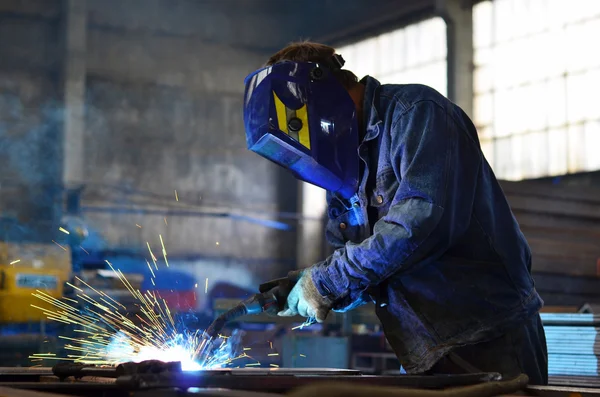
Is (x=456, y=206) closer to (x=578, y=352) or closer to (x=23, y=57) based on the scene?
(x=578, y=352)

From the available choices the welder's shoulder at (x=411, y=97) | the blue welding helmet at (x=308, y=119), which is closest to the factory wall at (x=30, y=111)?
the blue welding helmet at (x=308, y=119)

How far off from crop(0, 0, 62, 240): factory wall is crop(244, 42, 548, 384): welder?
371 inches

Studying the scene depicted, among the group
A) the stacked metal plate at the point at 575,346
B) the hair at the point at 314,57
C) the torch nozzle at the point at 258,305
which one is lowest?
the stacked metal plate at the point at 575,346

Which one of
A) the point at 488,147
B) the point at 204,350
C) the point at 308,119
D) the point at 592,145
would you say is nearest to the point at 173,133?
the point at 488,147

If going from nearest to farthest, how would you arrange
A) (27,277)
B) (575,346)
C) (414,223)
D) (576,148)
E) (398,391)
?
1. (398,391)
2. (414,223)
3. (575,346)
4. (27,277)
5. (576,148)

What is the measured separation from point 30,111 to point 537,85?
7.25m

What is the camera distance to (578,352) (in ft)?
11.6

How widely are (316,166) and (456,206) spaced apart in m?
0.47

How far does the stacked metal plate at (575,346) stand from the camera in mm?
3473

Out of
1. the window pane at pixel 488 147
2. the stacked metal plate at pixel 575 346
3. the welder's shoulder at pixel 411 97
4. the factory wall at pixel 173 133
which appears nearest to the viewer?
the welder's shoulder at pixel 411 97

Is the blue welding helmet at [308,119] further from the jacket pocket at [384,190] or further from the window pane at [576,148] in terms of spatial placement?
the window pane at [576,148]

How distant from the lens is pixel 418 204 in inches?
79.4

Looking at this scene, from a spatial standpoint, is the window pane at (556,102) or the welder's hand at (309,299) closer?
the welder's hand at (309,299)

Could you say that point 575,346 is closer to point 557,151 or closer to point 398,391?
point 398,391
